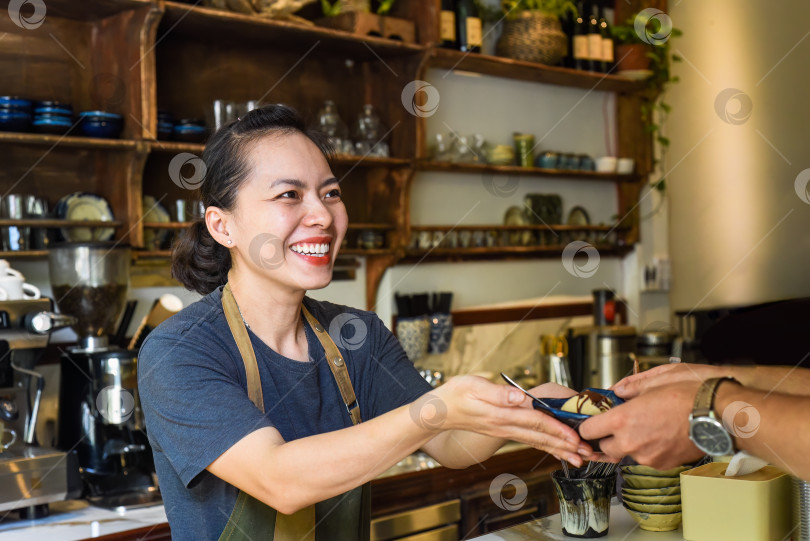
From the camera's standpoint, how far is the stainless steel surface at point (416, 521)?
2725 mm

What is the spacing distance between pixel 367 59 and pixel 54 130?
4.48ft

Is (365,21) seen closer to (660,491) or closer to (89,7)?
(89,7)

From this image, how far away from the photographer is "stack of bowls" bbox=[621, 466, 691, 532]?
5.47 feet

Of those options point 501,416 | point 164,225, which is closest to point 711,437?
point 501,416

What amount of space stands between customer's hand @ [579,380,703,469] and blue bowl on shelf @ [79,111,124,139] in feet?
6.24

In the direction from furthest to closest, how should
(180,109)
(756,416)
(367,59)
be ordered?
(367,59)
(180,109)
(756,416)

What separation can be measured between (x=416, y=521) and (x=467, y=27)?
2.03 m

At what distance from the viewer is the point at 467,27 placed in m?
3.65

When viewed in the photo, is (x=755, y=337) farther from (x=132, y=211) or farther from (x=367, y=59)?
(x=132, y=211)

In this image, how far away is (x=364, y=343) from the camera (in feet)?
6.20

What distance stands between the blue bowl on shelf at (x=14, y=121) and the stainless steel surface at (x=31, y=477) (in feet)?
3.13

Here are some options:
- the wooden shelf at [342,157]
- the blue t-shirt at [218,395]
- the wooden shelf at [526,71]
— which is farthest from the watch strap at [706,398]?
the wooden shelf at [526,71]

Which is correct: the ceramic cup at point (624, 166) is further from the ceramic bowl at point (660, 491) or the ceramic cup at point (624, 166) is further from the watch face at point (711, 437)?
the watch face at point (711, 437)

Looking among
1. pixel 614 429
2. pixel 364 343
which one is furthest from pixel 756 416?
pixel 364 343
